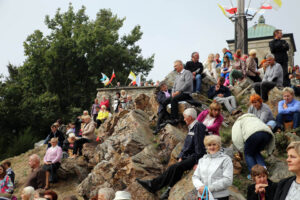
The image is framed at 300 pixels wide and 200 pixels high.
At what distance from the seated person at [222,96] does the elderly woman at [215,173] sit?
18.1ft

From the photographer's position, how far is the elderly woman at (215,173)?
194 inches

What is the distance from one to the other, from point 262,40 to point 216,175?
36.4 m

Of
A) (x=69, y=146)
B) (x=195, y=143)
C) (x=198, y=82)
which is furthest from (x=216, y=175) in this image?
(x=69, y=146)

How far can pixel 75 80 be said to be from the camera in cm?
3312

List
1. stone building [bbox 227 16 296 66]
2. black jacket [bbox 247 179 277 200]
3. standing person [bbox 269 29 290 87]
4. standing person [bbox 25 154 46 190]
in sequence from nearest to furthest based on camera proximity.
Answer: black jacket [bbox 247 179 277 200]
standing person [bbox 25 154 46 190]
standing person [bbox 269 29 290 87]
stone building [bbox 227 16 296 66]

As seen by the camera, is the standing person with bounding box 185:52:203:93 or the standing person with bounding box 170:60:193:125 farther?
the standing person with bounding box 185:52:203:93

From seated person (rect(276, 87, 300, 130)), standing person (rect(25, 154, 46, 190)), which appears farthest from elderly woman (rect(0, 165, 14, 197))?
seated person (rect(276, 87, 300, 130))

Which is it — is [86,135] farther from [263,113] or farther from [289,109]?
[289,109]

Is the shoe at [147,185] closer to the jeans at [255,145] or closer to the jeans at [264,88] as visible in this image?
the jeans at [255,145]

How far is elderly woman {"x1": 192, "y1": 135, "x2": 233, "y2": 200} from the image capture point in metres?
4.93

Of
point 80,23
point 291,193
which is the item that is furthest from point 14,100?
point 291,193

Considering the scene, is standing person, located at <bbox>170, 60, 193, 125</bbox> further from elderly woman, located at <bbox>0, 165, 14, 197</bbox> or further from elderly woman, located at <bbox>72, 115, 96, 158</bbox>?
elderly woman, located at <bbox>0, 165, 14, 197</bbox>

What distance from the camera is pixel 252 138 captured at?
20.2ft

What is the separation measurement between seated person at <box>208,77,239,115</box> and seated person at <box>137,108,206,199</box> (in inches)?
170
